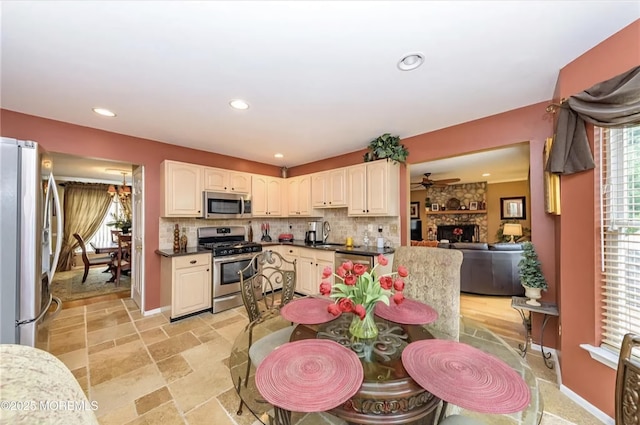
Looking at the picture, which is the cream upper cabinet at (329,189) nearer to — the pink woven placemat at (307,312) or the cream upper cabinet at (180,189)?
the cream upper cabinet at (180,189)

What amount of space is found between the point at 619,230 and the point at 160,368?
364cm

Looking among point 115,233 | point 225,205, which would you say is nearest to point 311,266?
point 225,205

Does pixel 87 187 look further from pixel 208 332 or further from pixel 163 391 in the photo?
pixel 163 391

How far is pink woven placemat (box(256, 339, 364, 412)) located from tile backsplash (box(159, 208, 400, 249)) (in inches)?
104

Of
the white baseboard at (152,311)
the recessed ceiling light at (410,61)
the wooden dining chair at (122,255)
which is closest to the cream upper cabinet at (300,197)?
the white baseboard at (152,311)

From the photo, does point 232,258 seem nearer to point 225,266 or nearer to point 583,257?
point 225,266

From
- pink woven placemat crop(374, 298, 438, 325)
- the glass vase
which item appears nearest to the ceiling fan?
pink woven placemat crop(374, 298, 438, 325)

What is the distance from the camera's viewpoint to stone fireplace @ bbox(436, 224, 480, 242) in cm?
767

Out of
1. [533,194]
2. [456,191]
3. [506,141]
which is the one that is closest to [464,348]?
[533,194]

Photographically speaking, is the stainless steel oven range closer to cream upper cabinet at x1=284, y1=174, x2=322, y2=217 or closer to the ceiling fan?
cream upper cabinet at x1=284, y1=174, x2=322, y2=217

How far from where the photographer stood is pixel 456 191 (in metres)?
8.06

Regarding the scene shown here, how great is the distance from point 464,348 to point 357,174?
9.33ft

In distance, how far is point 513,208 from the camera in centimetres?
712

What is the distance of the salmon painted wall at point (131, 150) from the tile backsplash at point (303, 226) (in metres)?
0.20
